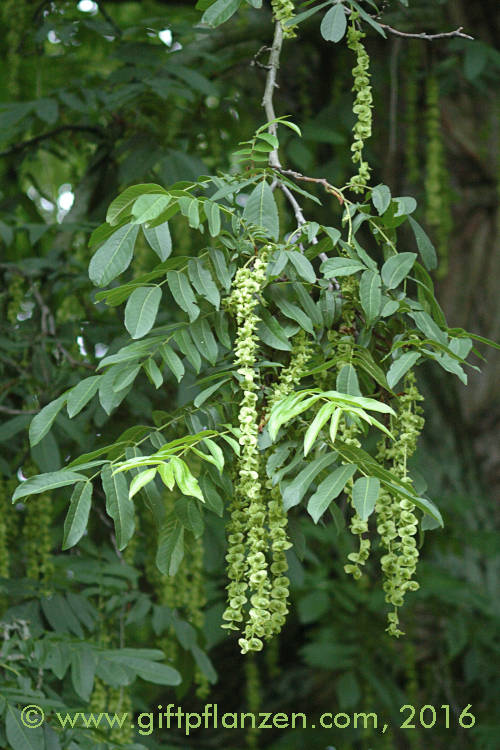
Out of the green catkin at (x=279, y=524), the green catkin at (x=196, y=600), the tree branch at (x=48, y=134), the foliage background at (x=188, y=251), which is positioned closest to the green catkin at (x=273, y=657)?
the foliage background at (x=188, y=251)

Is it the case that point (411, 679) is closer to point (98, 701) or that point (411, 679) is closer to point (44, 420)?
point (98, 701)

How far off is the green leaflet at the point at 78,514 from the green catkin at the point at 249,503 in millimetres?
215

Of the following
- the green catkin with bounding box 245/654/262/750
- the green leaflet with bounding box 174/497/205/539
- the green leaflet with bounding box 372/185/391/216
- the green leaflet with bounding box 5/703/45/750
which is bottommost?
the green catkin with bounding box 245/654/262/750

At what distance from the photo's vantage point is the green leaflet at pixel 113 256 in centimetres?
125

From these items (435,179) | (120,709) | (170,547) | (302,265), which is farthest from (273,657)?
(302,265)

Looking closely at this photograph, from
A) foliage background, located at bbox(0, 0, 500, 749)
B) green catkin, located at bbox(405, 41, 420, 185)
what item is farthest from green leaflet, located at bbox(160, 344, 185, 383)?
green catkin, located at bbox(405, 41, 420, 185)

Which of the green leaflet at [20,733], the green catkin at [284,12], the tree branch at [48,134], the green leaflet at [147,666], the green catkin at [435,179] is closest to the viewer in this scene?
the green catkin at [284,12]

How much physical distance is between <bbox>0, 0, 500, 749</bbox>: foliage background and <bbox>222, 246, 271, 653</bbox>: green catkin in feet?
2.51

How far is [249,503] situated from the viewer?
1237mm

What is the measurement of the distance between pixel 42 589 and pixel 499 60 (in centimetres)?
216

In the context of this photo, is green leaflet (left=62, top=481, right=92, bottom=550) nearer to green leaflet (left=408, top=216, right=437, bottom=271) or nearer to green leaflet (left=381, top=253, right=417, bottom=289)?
green leaflet (left=381, top=253, right=417, bottom=289)

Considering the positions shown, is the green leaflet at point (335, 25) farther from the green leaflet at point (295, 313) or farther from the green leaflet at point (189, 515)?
the green leaflet at point (189, 515)

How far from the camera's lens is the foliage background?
231cm

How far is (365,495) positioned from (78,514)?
0.43 m
